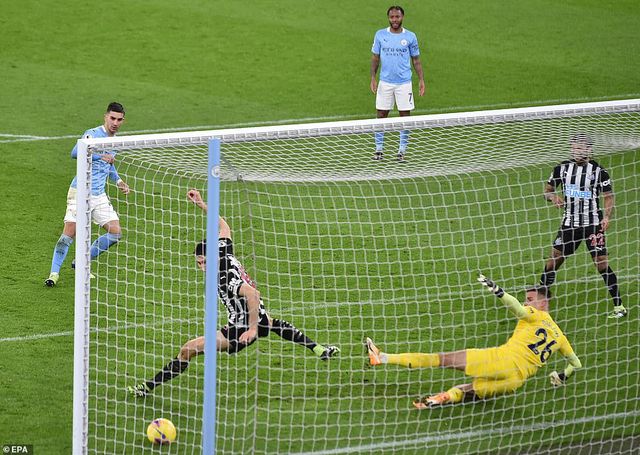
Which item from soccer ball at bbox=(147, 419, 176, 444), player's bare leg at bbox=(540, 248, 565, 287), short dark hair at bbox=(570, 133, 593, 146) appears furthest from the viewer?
player's bare leg at bbox=(540, 248, 565, 287)

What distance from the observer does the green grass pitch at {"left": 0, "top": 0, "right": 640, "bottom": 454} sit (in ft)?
32.6

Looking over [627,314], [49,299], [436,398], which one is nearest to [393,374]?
[436,398]

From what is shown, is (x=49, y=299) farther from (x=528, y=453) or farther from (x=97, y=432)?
(x=528, y=453)

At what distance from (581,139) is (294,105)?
311 inches

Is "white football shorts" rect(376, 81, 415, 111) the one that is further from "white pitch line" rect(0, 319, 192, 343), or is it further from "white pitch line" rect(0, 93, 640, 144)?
"white pitch line" rect(0, 319, 192, 343)

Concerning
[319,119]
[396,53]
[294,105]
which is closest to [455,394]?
[396,53]

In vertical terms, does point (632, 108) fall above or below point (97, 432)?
above

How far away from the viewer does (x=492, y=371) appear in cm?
980

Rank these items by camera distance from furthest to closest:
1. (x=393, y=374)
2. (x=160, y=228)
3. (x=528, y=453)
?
(x=160, y=228)
(x=393, y=374)
(x=528, y=453)

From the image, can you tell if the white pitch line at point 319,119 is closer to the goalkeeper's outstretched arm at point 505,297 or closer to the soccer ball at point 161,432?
the goalkeeper's outstretched arm at point 505,297

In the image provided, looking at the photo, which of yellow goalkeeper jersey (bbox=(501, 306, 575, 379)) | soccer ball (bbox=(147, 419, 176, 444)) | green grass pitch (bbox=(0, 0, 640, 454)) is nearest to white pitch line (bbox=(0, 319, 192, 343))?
green grass pitch (bbox=(0, 0, 640, 454))

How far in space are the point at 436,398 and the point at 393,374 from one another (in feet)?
2.45

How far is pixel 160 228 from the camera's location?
13.2 m

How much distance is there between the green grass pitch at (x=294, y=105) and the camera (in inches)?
392
